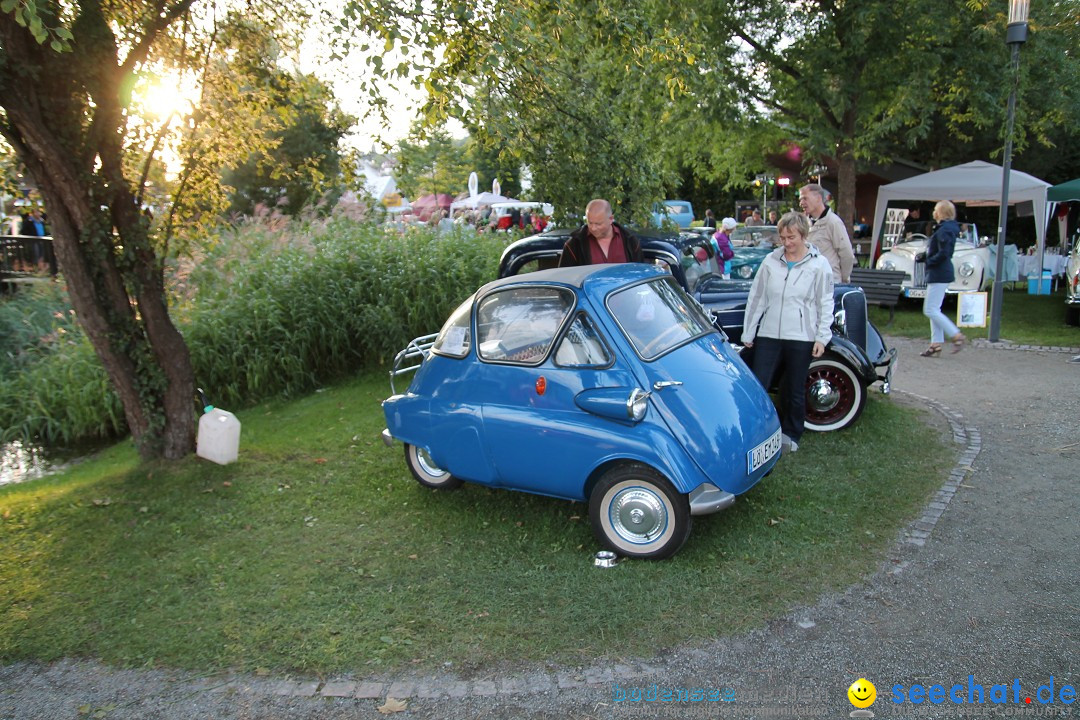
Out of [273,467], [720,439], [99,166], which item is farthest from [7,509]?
[720,439]

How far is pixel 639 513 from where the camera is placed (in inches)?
183

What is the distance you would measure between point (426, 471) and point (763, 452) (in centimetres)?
252

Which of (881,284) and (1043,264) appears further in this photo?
(1043,264)

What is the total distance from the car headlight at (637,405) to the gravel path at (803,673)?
1255 mm

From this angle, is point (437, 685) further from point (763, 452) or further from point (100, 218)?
point (100, 218)

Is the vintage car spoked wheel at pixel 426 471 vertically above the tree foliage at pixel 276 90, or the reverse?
the tree foliage at pixel 276 90

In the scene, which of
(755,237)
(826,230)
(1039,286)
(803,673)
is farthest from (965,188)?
(803,673)

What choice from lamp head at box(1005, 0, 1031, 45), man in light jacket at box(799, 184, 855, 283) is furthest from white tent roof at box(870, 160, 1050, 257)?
man in light jacket at box(799, 184, 855, 283)

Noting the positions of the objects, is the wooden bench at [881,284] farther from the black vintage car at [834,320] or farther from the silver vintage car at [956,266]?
the black vintage car at [834,320]

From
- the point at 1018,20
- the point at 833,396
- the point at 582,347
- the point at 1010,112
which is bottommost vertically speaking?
the point at 833,396

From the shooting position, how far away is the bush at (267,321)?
9.53 m

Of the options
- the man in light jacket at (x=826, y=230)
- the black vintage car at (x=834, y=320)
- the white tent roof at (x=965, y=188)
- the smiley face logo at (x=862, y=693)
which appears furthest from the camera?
the white tent roof at (x=965, y=188)

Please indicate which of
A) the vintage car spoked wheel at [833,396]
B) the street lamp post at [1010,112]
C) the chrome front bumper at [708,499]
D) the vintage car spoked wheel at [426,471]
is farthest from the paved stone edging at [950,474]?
the street lamp post at [1010,112]

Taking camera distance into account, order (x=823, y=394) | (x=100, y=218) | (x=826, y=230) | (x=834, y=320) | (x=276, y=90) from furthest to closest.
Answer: (x=826, y=230)
(x=276, y=90)
(x=834, y=320)
(x=823, y=394)
(x=100, y=218)
